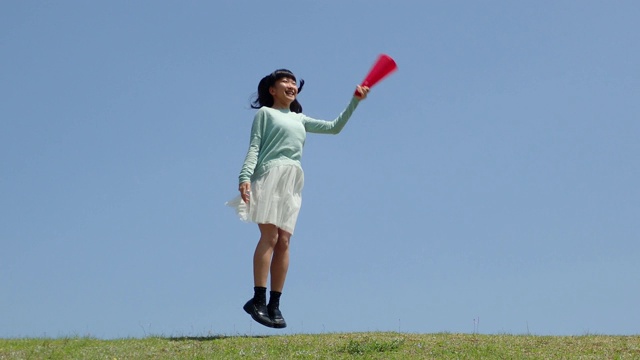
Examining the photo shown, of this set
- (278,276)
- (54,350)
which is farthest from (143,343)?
(278,276)

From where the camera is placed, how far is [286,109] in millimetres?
12141

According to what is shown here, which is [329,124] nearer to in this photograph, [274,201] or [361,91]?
[361,91]

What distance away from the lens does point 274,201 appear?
37.4 feet

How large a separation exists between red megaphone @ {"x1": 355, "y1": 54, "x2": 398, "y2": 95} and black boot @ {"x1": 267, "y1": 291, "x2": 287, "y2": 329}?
2905 mm

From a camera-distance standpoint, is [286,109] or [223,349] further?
[286,109]

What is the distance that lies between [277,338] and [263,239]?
1360 millimetres

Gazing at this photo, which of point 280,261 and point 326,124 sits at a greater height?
point 326,124

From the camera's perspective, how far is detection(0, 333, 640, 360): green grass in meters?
10.9

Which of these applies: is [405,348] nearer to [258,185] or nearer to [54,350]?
[258,185]

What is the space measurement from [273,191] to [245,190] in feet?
1.19

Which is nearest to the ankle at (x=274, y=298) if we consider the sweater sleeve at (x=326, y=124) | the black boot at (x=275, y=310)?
the black boot at (x=275, y=310)

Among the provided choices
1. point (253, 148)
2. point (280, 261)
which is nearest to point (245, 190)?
point (253, 148)

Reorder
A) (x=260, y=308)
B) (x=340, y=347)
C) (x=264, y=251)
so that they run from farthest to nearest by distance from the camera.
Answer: (x=260, y=308) → (x=264, y=251) → (x=340, y=347)

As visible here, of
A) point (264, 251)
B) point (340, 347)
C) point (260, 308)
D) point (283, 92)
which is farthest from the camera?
point (283, 92)
